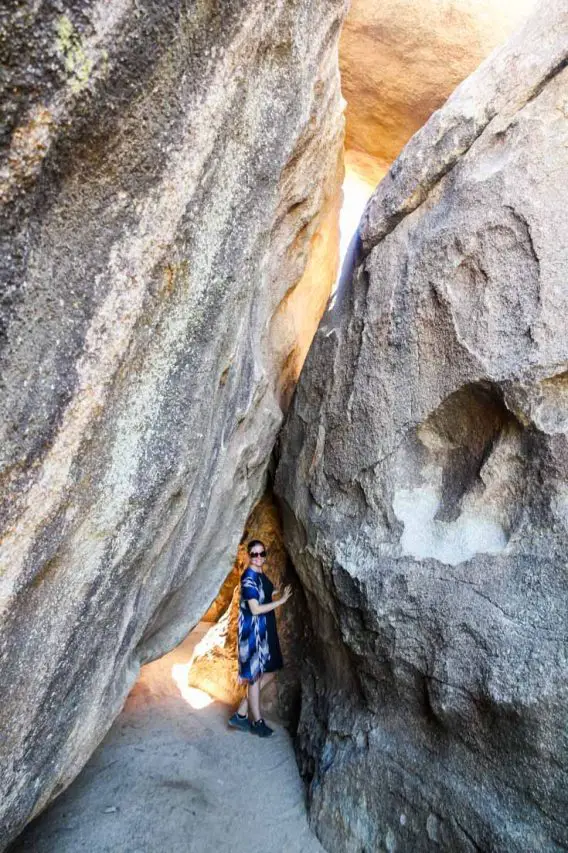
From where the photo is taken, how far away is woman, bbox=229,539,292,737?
4.42 m

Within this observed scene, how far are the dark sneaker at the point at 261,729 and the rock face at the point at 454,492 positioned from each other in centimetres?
46

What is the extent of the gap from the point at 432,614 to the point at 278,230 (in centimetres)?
228

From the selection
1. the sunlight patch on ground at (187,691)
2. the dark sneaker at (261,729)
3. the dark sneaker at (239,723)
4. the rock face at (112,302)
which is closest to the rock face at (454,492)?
the dark sneaker at (261,729)

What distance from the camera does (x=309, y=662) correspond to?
434cm

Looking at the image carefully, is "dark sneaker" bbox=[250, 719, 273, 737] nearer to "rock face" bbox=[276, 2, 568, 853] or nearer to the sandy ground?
the sandy ground

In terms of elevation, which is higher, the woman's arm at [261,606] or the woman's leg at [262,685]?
the woman's arm at [261,606]

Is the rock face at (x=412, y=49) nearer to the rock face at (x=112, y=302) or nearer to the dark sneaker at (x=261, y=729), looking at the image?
the rock face at (x=112, y=302)

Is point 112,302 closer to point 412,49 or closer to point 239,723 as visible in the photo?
point 239,723

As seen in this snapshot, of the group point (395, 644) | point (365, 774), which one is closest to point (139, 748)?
point (365, 774)

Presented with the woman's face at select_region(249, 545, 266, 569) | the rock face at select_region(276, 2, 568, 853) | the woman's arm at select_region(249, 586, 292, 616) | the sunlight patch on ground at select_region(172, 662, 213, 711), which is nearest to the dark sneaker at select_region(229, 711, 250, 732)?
the sunlight patch on ground at select_region(172, 662, 213, 711)

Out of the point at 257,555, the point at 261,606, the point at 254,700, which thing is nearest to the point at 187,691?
the point at 254,700

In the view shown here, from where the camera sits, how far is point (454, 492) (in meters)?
3.31

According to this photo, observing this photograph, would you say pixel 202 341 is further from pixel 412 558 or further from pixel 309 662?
pixel 309 662

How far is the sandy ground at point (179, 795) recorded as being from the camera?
3.41 meters
